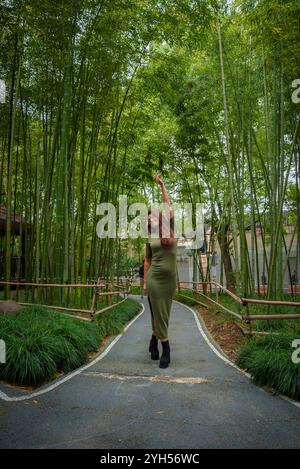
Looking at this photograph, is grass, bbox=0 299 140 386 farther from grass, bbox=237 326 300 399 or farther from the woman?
grass, bbox=237 326 300 399

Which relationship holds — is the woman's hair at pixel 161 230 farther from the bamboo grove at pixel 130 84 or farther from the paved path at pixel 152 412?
the bamboo grove at pixel 130 84

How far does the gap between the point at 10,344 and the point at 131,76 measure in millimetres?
6123

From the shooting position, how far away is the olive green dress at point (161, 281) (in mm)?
3691

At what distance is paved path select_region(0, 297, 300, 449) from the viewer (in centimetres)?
214

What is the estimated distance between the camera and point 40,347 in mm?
3648

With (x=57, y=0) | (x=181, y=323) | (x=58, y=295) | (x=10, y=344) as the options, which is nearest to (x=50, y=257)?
(x=58, y=295)

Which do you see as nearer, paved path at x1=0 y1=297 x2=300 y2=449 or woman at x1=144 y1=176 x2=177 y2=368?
paved path at x1=0 y1=297 x2=300 y2=449

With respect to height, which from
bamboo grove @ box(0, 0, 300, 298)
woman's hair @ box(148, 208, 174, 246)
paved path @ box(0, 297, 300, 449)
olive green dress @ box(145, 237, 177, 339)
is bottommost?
paved path @ box(0, 297, 300, 449)

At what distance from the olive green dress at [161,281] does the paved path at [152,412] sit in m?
0.47

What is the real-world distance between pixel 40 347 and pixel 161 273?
4.32 feet

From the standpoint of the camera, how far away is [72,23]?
5645mm

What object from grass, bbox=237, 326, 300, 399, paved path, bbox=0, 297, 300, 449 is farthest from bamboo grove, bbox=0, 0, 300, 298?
paved path, bbox=0, 297, 300, 449

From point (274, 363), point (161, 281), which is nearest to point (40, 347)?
point (161, 281)

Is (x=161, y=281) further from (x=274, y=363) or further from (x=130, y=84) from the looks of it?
(x=130, y=84)
